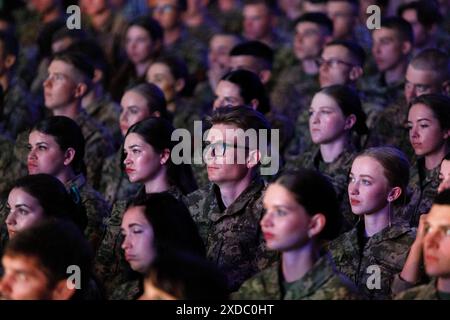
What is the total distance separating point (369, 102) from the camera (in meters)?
7.66

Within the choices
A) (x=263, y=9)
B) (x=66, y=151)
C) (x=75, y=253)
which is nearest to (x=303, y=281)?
(x=75, y=253)

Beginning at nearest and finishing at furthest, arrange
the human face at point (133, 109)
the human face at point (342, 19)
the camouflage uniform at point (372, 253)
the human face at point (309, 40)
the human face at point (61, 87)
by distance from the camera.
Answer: the camouflage uniform at point (372, 253), the human face at point (133, 109), the human face at point (61, 87), the human face at point (309, 40), the human face at point (342, 19)

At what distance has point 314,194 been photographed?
14.9 feet

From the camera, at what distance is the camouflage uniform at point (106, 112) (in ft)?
26.1

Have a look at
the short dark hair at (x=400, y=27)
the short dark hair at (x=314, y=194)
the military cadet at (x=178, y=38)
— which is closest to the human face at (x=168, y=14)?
the military cadet at (x=178, y=38)

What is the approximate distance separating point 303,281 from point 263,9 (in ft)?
17.8

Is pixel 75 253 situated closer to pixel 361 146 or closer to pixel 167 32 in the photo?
pixel 361 146

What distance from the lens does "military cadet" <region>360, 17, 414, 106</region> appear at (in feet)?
26.6

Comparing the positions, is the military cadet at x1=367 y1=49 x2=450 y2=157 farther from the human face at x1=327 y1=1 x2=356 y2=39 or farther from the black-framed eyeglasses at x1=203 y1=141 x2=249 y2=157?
the human face at x1=327 y1=1 x2=356 y2=39

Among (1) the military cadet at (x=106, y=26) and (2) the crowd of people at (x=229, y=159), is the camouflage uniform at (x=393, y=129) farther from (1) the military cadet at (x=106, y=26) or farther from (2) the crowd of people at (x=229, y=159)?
(1) the military cadet at (x=106, y=26)

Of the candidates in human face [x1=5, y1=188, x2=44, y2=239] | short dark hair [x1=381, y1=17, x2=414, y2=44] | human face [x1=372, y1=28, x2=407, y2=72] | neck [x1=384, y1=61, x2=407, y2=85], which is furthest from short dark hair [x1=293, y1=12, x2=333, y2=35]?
human face [x1=5, y1=188, x2=44, y2=239]

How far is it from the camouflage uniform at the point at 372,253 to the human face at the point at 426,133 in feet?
3.13

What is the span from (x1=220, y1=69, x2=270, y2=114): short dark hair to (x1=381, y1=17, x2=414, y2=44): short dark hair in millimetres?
1473

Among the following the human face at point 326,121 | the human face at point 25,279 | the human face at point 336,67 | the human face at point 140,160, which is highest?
the human face at point 336,67
